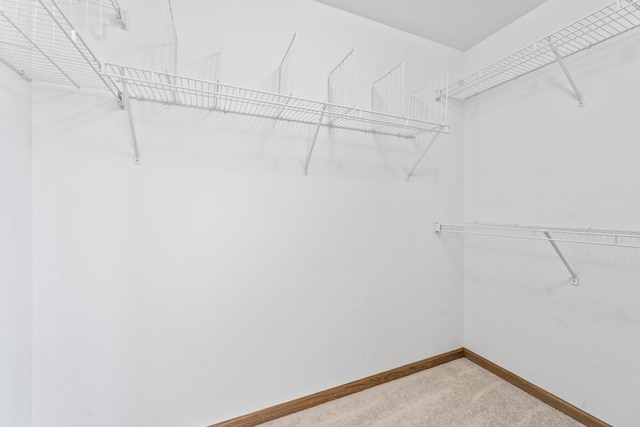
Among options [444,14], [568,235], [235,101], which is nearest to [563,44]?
[444,14]

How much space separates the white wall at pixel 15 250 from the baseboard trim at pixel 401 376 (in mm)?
792

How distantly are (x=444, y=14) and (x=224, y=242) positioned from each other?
1.87m

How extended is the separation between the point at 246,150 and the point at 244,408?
1.32 meters

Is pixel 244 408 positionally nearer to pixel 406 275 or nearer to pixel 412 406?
pixel 412 406

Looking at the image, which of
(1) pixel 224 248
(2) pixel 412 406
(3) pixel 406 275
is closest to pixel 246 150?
(1) pixel 224 248

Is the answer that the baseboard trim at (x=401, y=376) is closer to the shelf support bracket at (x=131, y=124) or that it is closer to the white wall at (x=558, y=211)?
the white wall at (x=558, y=211)

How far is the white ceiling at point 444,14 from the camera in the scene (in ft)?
5.22

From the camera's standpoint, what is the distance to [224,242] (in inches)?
53.4

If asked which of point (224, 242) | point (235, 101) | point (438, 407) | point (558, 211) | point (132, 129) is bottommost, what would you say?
point (438, 407)

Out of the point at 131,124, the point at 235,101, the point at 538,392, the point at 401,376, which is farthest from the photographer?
the point at 401,376

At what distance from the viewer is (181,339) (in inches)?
50.4

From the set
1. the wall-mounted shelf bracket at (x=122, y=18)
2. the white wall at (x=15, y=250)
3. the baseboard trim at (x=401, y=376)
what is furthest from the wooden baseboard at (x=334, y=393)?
the wall-mounted shelf bracket at (x=122, y=18)

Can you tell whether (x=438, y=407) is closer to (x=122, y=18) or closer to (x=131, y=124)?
(x=131, y=124)

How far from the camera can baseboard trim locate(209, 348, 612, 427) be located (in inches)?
54.7
